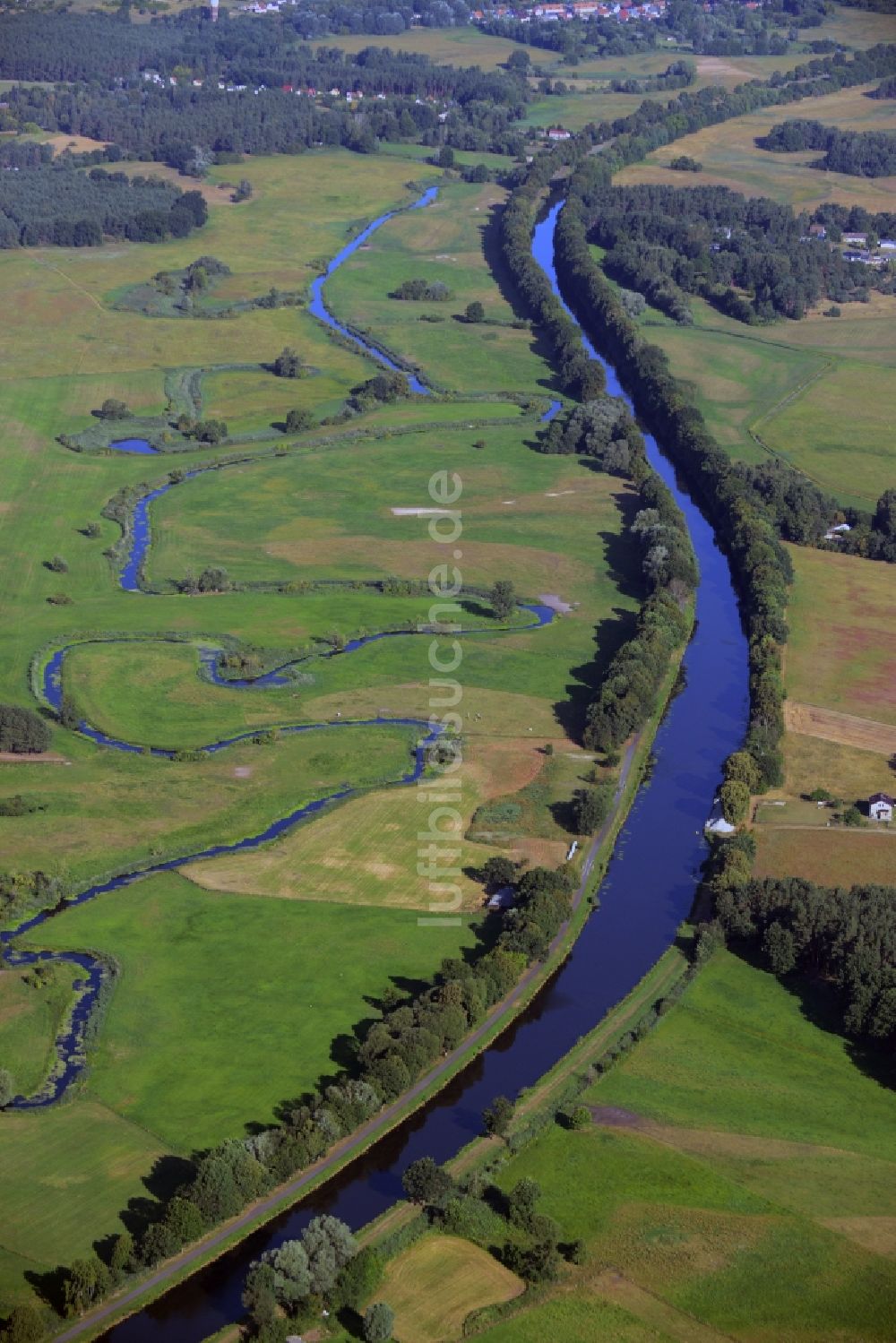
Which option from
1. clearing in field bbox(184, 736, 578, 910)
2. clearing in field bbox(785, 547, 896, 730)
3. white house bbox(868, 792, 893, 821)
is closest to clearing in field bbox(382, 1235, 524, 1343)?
clearing in field bbox(184, 736, 578, 910)

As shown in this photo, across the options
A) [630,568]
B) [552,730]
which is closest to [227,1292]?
[552,730]

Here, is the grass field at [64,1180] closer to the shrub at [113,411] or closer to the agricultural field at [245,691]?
the agricultural field at [245,691]

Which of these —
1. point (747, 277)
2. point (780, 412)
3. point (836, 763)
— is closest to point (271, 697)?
point (836, 763)

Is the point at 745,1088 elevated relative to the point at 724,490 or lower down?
lower down

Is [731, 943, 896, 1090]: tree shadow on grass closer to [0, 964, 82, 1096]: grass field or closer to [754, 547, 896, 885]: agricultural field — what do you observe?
[754, 547, 896, 885]: agricultural field

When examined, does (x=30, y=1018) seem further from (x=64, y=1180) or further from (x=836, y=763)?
(x=836, y=763)

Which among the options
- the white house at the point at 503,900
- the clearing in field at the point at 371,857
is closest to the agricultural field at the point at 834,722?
the clearing in field at the point at 371,857

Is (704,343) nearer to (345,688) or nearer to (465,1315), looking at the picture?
(345,688)
